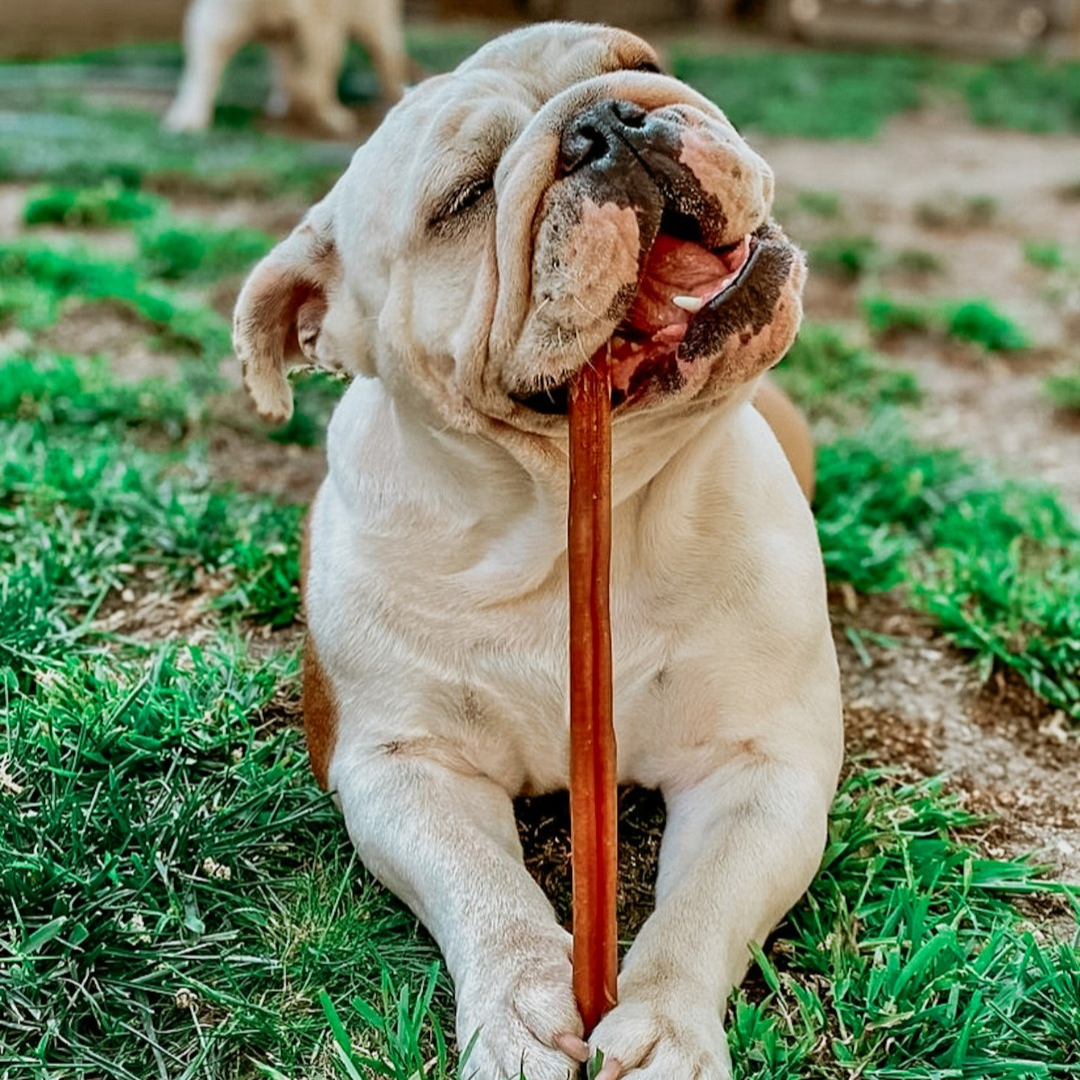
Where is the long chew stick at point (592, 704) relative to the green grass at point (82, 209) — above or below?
above

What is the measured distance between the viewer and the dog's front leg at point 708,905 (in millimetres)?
1823

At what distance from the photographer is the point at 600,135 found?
80.4 inches

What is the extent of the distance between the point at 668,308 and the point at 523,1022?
3.41 feet

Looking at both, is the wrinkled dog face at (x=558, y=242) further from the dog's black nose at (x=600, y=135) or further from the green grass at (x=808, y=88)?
the green grass at (x=808, y=88)

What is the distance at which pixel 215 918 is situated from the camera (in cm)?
217

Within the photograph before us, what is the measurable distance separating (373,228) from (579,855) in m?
1.07

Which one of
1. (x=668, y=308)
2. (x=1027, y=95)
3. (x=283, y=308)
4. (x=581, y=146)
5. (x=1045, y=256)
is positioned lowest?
(x=1027, y=95)

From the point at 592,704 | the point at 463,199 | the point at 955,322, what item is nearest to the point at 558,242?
the point at 463,199

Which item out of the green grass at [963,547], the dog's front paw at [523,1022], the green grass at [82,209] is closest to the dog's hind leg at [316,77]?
the green grass at [82,209]

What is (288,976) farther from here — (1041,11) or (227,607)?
(1041,11)

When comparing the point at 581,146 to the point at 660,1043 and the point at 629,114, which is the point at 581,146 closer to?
the point at 629,114

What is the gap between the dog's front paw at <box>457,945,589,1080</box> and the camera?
1816 millimetres

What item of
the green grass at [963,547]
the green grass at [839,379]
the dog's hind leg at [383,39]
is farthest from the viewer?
the dog's hind leg at [383,39]

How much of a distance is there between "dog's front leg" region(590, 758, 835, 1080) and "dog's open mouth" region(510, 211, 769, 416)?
67 cm
